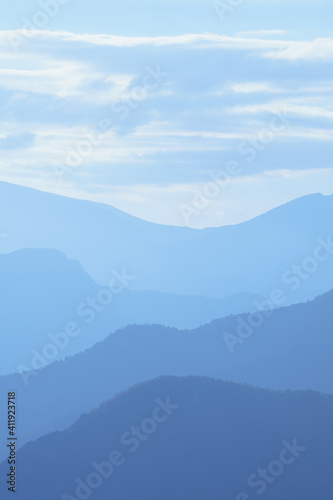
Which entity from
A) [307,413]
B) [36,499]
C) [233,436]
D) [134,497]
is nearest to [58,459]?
[36,499]

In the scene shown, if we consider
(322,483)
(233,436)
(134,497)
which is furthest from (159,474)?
(322,483)

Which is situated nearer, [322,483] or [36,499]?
[322,483]

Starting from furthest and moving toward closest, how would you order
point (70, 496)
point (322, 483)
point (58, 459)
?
point (58, 459) < point (70, 496) < point (322, 483)

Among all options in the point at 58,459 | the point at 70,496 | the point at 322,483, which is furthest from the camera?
the point at 58,459

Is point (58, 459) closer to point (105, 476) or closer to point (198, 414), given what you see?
point (105, 476)

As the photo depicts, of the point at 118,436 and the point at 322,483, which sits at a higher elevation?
the point at 118,436


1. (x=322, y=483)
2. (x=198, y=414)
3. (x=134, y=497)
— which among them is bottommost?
(x=322, y=483)
